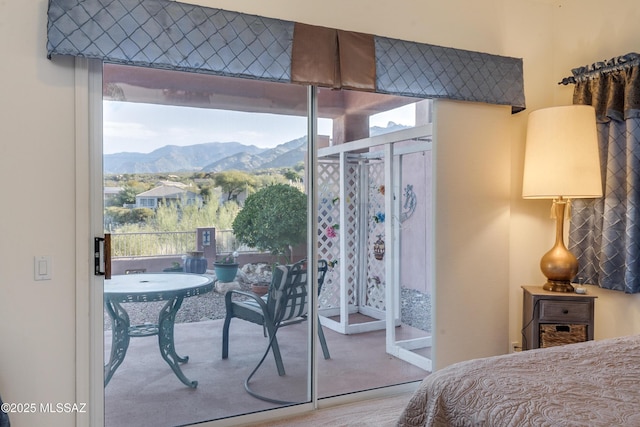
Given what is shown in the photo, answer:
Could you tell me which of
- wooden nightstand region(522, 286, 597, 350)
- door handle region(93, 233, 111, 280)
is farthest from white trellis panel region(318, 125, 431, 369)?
door handle region(93, 233, 111, 280)

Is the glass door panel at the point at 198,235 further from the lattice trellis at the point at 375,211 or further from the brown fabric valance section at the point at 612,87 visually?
the brown fabric valance section at the point at 612,87

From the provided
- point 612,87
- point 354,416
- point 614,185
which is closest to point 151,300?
point 354,416

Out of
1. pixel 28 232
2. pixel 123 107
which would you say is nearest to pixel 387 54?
pixel 123 107

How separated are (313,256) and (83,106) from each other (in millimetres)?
1429

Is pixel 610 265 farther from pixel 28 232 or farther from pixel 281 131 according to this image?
pixel 28 232

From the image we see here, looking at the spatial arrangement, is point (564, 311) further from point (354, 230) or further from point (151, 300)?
point (151, 300)

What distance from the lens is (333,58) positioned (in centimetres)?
262

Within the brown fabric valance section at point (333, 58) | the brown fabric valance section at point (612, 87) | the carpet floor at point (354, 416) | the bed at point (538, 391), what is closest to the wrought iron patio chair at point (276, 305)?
the carpet floor at point (354, 416)

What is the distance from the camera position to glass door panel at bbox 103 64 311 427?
7.72 ft

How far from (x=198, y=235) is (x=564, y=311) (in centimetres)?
216

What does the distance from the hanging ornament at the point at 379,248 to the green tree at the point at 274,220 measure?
115cm

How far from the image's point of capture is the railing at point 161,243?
92.2 inches

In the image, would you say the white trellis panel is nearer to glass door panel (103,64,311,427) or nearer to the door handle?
glass door panel (103,64,311,427)

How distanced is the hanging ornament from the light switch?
233 cm
